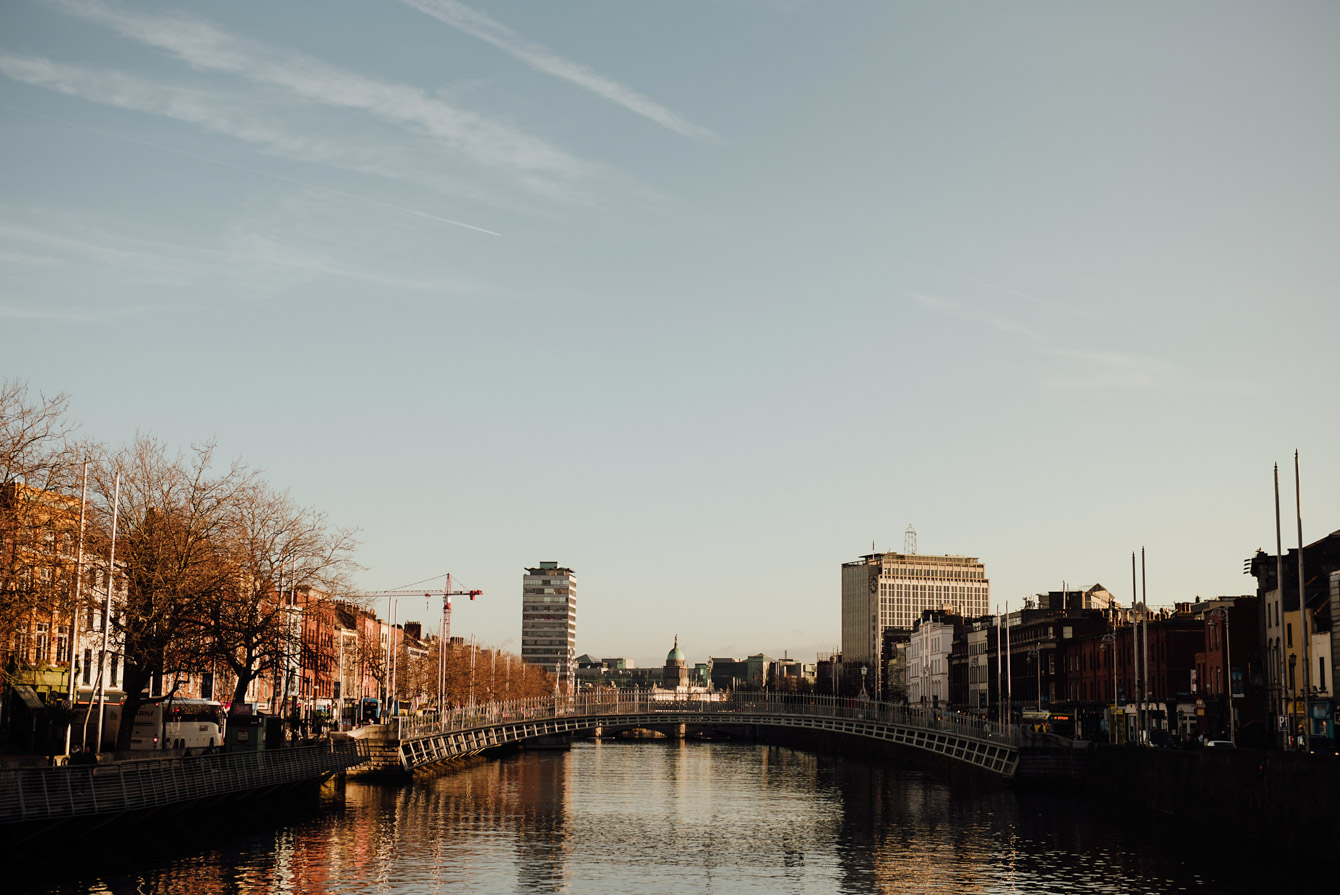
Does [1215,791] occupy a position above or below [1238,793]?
below

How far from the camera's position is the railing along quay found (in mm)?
45594

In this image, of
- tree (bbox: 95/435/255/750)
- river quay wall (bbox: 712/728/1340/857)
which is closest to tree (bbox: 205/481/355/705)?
tree (bbox: 95/435/255/750)

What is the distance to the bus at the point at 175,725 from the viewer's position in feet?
235

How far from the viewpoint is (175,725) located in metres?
76.9

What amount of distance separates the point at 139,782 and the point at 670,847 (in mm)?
23479

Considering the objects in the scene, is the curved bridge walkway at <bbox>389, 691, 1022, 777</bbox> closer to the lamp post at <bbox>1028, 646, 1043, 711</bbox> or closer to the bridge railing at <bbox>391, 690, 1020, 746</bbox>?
the bridge railing at <bbox>391, 690, 1020, 746</bbox>

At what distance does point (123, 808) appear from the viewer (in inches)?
2002

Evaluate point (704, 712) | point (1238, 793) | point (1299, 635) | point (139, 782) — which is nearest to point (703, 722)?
point (704, 712)

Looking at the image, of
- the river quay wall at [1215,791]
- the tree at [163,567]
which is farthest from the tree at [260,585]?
the river quay wall at [1215,791]

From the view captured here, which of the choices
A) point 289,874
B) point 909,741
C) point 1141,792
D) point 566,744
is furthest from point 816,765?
point 289,874

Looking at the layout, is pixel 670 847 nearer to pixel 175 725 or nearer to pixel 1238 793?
pixel 1238 793

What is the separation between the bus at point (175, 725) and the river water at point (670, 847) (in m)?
7.60

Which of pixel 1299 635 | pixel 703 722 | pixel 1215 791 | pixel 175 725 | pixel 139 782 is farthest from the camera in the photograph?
pixel 703 722

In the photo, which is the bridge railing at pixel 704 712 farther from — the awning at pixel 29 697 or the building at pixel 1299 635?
the awning at pixel 29 697
